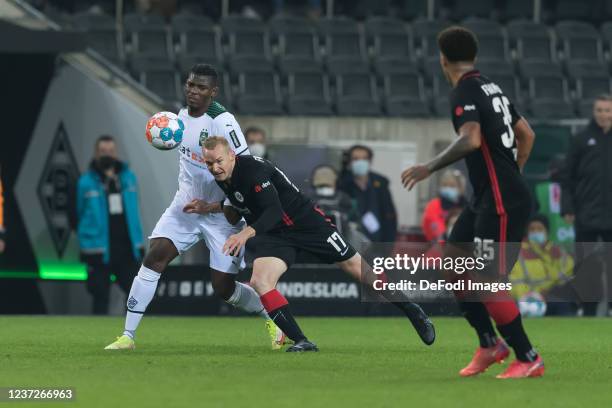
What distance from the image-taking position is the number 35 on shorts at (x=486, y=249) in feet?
29.2

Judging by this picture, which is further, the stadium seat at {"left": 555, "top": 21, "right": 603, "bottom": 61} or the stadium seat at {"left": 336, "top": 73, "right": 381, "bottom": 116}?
the stadium seat at {"left": 555, "top": 21, "right": 603, "bottom": 61}

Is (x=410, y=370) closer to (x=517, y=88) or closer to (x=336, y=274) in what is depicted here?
(x=336, y=274)

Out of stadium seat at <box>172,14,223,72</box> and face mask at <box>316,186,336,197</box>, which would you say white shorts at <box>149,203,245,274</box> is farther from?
stadium seat at <box>172,14,223,72</box>

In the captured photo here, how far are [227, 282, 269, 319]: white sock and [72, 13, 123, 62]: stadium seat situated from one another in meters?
10.3

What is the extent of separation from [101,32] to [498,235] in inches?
556

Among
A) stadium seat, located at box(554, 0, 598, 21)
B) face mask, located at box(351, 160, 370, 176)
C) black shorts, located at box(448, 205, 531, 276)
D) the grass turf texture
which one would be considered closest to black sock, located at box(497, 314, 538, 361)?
the grass turf texture

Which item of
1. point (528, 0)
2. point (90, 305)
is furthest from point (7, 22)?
point (528, 0)

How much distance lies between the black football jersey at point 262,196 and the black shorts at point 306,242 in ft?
0.16

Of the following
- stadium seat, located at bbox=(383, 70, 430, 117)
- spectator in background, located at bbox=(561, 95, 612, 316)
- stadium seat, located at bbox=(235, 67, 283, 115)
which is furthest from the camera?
stadium seat, located at bbox=(383, 70, 430, 117)

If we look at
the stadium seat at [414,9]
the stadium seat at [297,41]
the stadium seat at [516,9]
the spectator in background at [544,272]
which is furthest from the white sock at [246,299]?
the stadium seat at [516,9]

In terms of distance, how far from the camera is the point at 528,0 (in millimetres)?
27109

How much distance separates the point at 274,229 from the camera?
11.0 metres

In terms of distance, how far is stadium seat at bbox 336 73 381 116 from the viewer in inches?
862

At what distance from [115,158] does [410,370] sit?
25.7 feet
